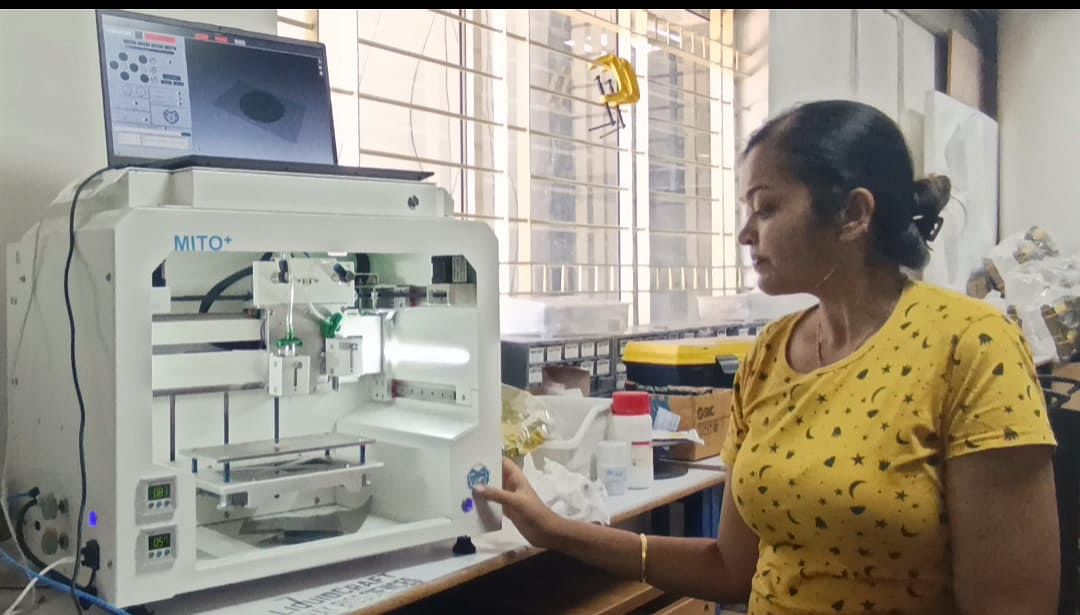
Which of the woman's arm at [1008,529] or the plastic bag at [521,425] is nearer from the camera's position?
the woman's arm at [1008,529]

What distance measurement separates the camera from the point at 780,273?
128 centimetres

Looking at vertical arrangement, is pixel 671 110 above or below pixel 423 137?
above

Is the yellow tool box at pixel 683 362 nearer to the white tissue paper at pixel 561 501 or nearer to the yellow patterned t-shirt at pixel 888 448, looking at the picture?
the white tissue paper at pixel 561 501

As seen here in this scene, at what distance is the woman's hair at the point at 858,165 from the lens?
4.05ft

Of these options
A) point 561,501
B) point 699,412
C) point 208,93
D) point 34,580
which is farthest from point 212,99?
point 699,412

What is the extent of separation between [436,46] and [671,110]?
1.26 m

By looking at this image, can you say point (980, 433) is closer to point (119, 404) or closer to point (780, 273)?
point (780, 273)

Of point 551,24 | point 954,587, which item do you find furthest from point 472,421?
point 551,24

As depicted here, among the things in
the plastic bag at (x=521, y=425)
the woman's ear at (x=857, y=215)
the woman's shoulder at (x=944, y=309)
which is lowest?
the plastic bag at (x=521, y=425)

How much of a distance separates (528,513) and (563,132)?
5.40ft

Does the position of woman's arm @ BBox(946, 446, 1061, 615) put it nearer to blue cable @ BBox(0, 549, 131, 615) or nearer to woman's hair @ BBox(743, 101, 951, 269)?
woman's hair @ BBox(743, 101, 951, 269)

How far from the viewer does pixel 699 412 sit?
2324 mm

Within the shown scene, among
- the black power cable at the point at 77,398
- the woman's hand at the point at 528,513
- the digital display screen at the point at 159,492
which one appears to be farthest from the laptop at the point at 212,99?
the woman's hand at the point at 528,513

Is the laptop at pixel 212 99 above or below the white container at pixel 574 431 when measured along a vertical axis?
above
